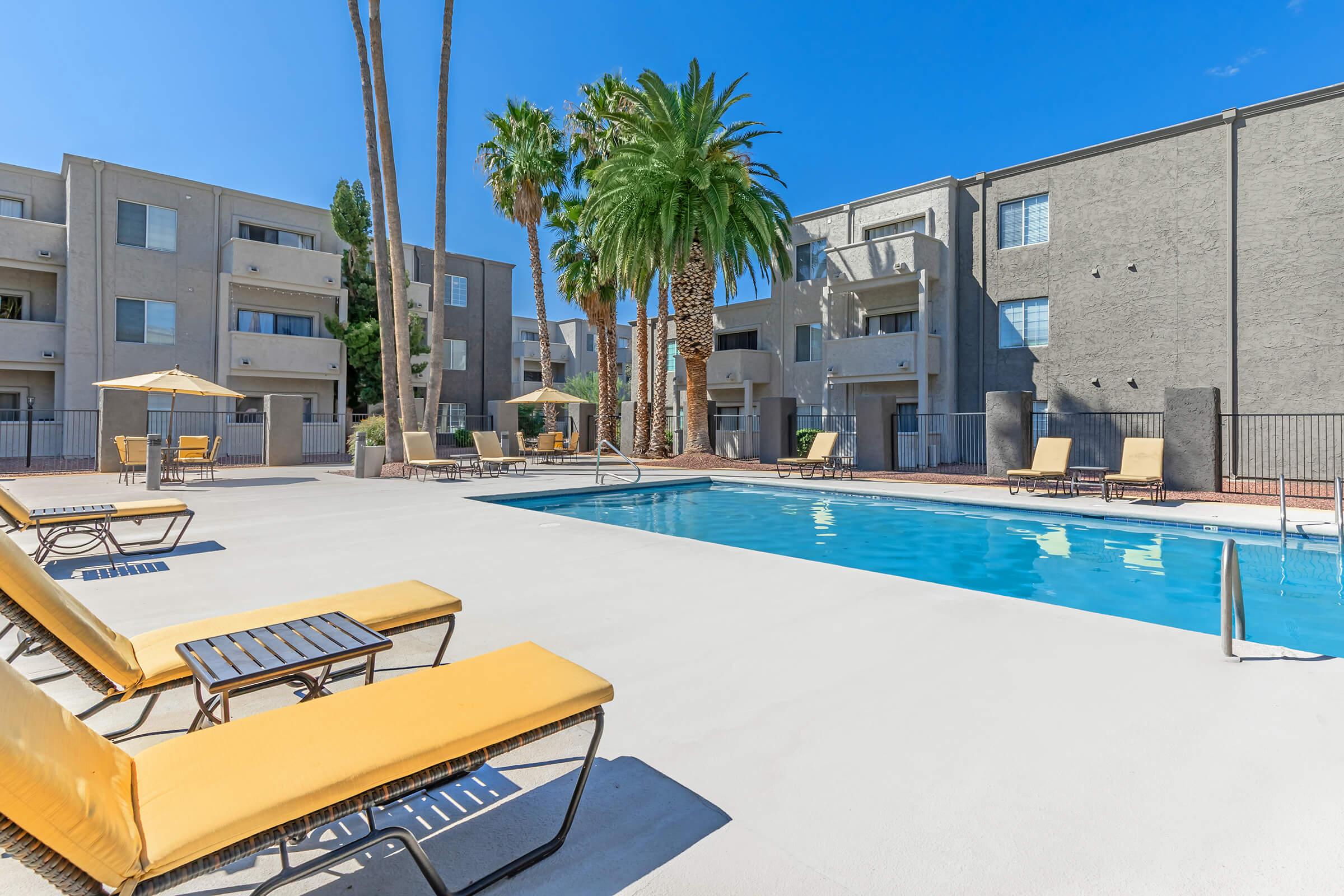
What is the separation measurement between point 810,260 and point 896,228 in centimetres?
362

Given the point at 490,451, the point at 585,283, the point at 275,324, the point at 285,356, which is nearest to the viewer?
the point at 490,451

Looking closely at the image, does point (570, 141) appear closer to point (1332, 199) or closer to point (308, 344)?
point (308, 344)

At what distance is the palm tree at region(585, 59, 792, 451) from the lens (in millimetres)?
20812

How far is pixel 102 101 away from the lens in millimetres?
17703

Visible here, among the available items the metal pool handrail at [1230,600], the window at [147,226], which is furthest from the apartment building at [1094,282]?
the window at [147,226]

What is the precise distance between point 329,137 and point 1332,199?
109 ft

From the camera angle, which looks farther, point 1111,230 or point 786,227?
point 786,227

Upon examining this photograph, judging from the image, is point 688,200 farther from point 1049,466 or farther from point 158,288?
point 158,288

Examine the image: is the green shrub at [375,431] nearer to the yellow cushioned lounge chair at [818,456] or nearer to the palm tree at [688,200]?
the palm tree at [688,200]

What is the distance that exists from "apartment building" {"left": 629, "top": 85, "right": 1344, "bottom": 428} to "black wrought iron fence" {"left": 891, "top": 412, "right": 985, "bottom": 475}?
55 cm

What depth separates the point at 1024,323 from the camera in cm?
2275

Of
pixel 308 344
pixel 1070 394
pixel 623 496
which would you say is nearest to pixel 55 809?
pixel 623 496

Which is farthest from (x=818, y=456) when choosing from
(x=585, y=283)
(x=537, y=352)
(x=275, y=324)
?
(x=537, y=352)

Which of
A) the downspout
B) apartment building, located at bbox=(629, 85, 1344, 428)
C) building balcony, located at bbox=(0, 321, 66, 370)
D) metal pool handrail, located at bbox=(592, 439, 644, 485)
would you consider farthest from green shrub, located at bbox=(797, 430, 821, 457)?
building balcony, located at bbox=(0, 321, 66, 370)
